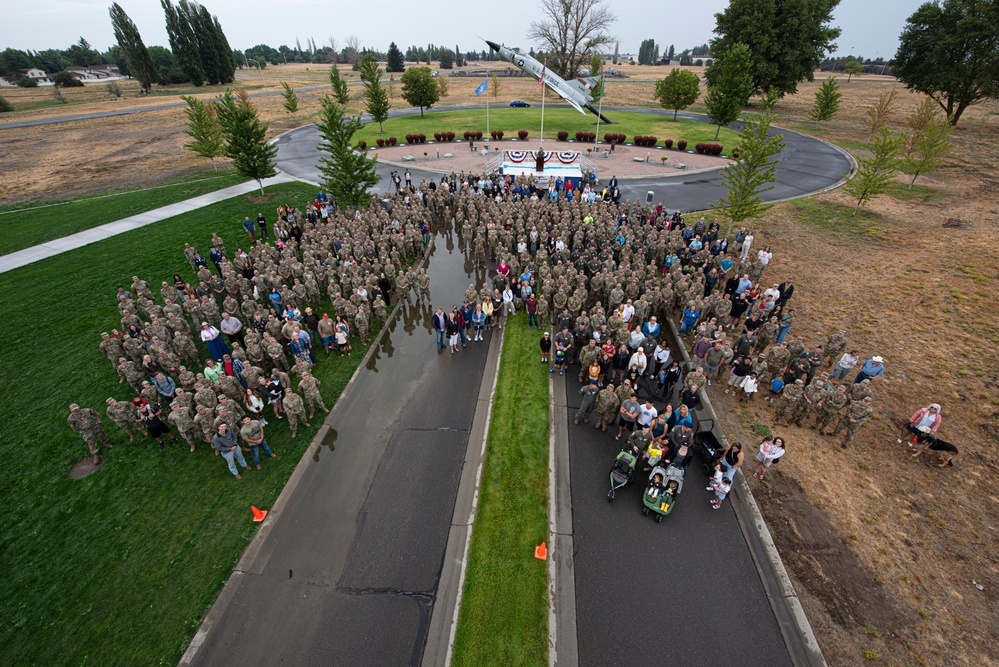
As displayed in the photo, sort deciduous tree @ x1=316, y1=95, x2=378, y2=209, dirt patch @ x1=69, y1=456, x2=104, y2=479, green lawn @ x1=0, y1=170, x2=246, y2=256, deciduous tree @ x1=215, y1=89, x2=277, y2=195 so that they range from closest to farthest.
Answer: dirt patch @ x1=69, y1=456, x2=104, y2=479 → deciduous tree @ x1=316, y1=95, x2=378, y2=209 → green lawn @ x1=0, y1=170, x2=246, y2=256 → deciduous tree @ x1=215, y1=89, x2=277, y2=195

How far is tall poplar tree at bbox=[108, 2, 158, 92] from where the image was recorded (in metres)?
78.1

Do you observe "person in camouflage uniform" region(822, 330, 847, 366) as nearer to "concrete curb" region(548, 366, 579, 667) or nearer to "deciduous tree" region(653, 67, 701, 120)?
"concrete curb" region(548, 366, 579, 667)

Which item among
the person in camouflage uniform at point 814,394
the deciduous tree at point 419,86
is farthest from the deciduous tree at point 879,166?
the deciduous tree at point 419,86

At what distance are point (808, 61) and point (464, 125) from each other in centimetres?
4663

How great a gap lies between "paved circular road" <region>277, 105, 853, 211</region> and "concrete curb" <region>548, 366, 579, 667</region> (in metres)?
21.3

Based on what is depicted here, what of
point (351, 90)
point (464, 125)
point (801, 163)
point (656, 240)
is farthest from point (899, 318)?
point (351, 90)

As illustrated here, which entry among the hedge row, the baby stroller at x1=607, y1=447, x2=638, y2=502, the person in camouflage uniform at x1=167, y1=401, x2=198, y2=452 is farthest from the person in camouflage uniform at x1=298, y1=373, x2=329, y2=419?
the hedge row

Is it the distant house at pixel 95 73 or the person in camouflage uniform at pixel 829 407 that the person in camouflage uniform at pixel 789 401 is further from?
the distant house at pixel 95 73

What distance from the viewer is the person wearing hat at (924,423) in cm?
1005

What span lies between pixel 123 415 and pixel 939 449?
1951 cm

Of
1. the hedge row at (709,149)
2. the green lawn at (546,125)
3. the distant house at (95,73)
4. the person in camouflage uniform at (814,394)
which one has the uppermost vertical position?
the distant house at (95,73)

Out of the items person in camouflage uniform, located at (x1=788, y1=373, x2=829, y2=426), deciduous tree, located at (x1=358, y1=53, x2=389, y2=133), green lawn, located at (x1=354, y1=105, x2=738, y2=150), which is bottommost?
person in camouflage uniform, located at (x1=788, y1=373, x2=829, y2=426)

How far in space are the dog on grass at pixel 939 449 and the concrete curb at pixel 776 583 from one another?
461 centimetres

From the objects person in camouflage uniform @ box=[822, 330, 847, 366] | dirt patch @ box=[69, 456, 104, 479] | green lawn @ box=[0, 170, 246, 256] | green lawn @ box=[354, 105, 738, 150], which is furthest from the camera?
green lawn @ box=[354, 105, 738, 150]
